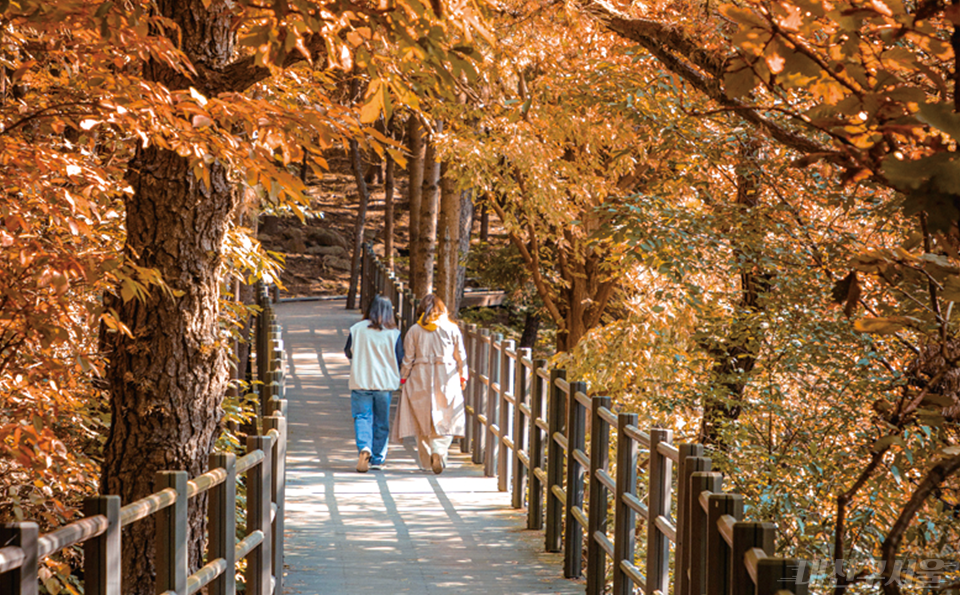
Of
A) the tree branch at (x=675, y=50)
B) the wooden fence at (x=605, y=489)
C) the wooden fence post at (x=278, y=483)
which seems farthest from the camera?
the tree branch at (x=675, y=50)

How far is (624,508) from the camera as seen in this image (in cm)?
535

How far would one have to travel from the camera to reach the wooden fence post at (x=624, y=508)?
206 inches

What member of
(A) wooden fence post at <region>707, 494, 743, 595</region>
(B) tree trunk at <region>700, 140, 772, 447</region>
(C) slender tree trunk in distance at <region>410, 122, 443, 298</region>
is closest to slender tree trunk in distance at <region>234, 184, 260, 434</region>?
(C) slender tree trunk in distance at <region>410, 122, 443, 298</region>

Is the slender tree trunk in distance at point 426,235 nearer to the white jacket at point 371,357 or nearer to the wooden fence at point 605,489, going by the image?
the wooden fence at point 605,489

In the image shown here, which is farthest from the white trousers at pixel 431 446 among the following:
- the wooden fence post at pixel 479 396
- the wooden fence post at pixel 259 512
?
the wooden fence post at pixel 259 512

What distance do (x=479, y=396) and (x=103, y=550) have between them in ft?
25.1

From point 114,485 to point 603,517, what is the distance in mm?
2993

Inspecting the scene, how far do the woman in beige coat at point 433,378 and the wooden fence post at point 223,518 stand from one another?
5015mm

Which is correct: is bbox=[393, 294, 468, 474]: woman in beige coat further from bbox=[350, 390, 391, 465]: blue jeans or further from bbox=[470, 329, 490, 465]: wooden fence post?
bbox=[470, 329, 490, 465]: wooden fence post

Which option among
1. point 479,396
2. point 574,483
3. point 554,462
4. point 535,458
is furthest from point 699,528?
point 479,396

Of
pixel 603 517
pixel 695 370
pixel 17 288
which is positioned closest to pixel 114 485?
pixel 17 288

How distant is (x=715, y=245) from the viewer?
23.8 feet

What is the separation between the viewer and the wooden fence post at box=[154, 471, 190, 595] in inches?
135

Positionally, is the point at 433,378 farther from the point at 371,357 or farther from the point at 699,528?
the point at 699,528
